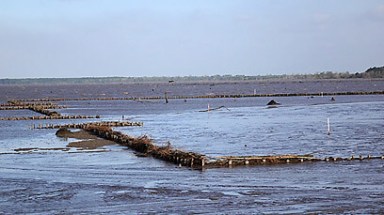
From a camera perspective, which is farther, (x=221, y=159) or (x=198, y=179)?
(x=221, y=159)

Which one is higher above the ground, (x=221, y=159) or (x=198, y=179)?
(x=221, y=159)

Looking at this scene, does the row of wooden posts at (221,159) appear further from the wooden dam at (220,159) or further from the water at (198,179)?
the water at (198,179)

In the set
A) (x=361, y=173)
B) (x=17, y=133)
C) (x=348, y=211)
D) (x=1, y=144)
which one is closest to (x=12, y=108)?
(x=17, y=133)

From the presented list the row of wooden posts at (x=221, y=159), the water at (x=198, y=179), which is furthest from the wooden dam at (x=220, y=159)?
the water at (x=198, y=179)

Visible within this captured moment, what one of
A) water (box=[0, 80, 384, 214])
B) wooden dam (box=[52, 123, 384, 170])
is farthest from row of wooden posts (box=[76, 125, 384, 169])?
water (box=[0, 80, 384, 214])

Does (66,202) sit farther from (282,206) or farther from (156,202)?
(282,206)

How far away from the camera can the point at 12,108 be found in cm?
12456

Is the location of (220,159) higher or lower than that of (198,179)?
higher

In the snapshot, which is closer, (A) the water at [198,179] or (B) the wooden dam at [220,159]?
(A) the water at [198,179]

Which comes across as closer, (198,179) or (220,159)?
(198,179)

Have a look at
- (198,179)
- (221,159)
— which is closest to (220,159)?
(221,159)

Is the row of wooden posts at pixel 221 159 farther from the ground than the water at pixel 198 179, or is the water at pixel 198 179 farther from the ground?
the row of wooden posts at pixel 221 159

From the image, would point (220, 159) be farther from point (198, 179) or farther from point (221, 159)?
point (198, 179)

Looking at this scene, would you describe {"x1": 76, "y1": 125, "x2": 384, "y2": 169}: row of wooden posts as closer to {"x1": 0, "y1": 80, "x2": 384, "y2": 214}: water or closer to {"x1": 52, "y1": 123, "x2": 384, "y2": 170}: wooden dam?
{"x1": 52, "y1": 123, "x2": 384, "y2": 170}: wooden dam
